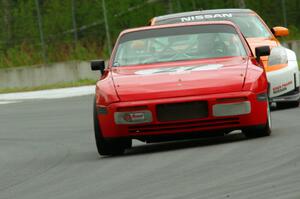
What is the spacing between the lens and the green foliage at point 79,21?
103 feet

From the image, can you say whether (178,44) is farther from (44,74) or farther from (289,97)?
(44,74)

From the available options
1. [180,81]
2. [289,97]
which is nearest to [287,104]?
[289,97]

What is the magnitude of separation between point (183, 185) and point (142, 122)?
2673mm

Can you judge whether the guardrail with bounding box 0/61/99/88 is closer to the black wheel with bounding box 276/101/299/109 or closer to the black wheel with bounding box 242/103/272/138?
the black wheel with bounding box 276/101/299/109

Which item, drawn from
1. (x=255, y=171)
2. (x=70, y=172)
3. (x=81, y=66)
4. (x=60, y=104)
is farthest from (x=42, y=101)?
(x=255, y=171)

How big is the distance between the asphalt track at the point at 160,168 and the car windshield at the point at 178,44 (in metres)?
0.90

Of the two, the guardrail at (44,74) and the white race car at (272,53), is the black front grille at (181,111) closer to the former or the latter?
the white race car at (272,53)

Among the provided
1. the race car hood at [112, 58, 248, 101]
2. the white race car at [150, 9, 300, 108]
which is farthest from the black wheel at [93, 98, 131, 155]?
the white race car at [150, 9, 300, 108]

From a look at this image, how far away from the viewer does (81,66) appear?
31.0m

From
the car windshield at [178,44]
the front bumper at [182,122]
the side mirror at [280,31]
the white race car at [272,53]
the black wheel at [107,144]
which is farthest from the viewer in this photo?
the side mirror at [280,31]

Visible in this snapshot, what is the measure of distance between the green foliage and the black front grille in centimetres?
2043

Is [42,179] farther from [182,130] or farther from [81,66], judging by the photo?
[81,66]

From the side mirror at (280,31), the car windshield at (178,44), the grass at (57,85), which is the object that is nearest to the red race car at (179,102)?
the car windshield at (178,44)

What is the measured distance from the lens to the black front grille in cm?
1088
